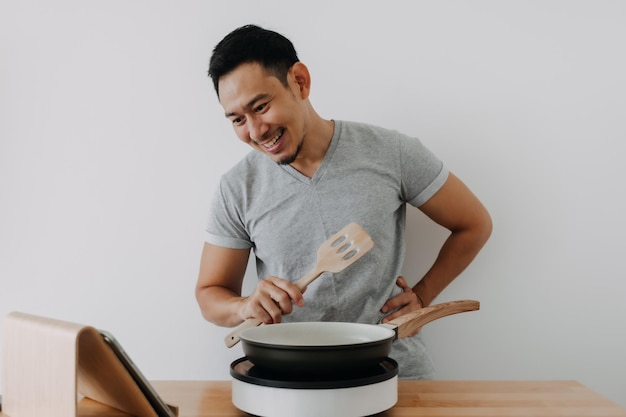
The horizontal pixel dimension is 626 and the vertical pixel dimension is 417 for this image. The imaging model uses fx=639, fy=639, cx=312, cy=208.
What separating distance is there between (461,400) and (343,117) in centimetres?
95

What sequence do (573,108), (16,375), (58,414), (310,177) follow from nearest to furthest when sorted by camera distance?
1. (58,414)
2. (16,375)
3. (310,177)
4. (573,108)

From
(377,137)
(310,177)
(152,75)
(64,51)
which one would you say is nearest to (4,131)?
(64,51)

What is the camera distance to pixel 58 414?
713 millimetres

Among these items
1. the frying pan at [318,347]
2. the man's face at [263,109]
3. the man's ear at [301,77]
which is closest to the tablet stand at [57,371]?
the frying pan at [318,347]

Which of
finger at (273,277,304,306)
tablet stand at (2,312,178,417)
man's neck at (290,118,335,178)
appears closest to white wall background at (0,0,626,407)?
man's neck at (290,118,335,178)

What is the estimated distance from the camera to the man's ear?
1.48 meters

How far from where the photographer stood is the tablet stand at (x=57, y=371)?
693 mm

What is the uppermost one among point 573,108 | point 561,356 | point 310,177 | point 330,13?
point 330,13

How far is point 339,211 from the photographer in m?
1.52

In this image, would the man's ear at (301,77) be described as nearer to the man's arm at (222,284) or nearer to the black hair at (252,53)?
the black hair at (252,53)

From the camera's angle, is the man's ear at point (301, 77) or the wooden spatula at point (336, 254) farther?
the man's ear at point (301, 77)

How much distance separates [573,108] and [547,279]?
47 cm

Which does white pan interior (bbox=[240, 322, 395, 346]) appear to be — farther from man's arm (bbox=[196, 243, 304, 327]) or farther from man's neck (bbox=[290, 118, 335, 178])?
man's neck (bbox=[290, 118, 335, 178])

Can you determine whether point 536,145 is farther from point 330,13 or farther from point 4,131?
point 4,131
